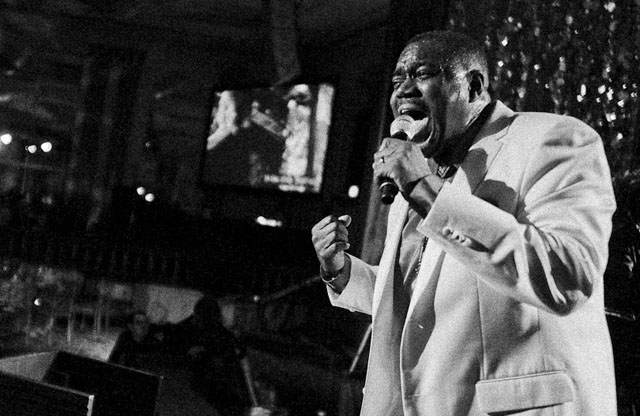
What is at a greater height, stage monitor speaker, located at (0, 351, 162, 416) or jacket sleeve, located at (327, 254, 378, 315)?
jacket sleeve, located at (327, 254, 378, 315)

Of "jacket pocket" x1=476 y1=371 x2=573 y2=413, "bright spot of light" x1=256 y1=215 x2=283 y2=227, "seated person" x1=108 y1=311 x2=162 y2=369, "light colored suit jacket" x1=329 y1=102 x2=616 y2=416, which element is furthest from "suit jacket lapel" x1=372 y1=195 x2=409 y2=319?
"seated person" x1=108 y1=311 x2=162 y2=369

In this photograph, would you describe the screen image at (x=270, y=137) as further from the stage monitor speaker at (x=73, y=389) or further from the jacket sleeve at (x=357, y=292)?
the jacket sleeve at (x=357, y=292)

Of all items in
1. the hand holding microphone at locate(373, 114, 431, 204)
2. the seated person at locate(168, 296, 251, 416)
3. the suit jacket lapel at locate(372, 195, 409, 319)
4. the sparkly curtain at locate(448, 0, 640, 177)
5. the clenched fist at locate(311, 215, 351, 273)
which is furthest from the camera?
the seated person at locate(168, 296, 251, 416)

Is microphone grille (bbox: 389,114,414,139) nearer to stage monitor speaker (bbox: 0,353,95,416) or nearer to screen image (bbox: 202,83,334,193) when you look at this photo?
stage monitor speaker (bbox: 0,353,95,416)

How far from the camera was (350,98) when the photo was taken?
12.4 feet

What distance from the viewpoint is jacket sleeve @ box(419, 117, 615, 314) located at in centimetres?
134

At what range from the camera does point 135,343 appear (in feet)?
12.6

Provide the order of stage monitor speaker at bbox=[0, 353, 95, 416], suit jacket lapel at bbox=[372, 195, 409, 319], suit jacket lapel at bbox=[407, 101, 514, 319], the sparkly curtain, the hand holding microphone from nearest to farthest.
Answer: the hand holding microphone
suit jacket lapel at bbox=[407, 101, 514, 319]
suit jacket lapel at bbox=[372, 195, 409, 319]
stage monitor speaker at bbox=[0, 353, 95, 416]
the sparkly curtain

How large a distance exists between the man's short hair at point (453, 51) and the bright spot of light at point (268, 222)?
215 centimetres

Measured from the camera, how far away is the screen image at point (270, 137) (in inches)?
151

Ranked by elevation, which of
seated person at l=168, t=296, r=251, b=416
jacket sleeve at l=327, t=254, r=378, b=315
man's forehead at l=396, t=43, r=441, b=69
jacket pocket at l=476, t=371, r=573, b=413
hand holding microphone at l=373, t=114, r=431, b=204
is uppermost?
man's forehead at l=396, t=43, r=441, b=69

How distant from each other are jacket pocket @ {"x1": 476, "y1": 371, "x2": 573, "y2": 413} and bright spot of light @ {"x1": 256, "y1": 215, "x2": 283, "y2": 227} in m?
2.41

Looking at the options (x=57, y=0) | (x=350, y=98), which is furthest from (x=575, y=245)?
(x=57, y=0)

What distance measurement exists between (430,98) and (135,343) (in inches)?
105
